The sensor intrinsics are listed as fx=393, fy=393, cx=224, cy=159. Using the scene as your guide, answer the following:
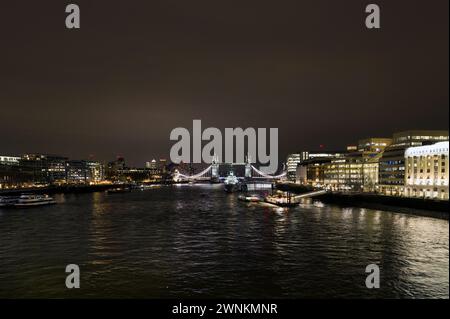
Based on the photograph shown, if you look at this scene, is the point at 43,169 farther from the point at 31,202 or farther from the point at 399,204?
Result: the point at 399,204

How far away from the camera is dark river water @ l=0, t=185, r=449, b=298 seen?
57.3 ft

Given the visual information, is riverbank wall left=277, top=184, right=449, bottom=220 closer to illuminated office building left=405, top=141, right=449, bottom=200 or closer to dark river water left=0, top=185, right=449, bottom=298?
illuminated office building left=405, top=141, right=449, bottom=200

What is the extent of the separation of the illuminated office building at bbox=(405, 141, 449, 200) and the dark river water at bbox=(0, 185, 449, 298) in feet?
52.5

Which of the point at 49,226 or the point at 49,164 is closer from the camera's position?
the point at 49,226

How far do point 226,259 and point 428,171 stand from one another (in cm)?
4384

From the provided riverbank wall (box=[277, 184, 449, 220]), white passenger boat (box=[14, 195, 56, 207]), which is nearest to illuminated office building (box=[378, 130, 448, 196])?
riverbank wall (box=[277, 184, 449, 220])

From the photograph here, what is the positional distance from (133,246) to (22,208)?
4106cm

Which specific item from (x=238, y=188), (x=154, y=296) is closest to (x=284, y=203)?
(x=154, y=296)

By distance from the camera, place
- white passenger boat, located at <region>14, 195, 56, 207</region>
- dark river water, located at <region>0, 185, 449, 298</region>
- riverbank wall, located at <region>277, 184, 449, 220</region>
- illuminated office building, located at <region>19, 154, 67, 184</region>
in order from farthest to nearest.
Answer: illuminated office building, located at <region>19, 154, 67, 184</region>
white passenger boat, located at <region>14, 195, 56, 207</region>
riverbank wall, located at <region>277, 184, 449, 220</region>
dark river water, located at <region>0, 185, 449, 298</region>

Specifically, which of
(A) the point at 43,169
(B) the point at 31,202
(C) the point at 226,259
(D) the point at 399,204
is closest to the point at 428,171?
(D) the point at 399,204

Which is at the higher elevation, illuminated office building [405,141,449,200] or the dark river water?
illuminated office building [405,141,449,200]

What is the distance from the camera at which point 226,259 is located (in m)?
23.4

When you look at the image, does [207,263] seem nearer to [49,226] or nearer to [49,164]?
[49,226]
